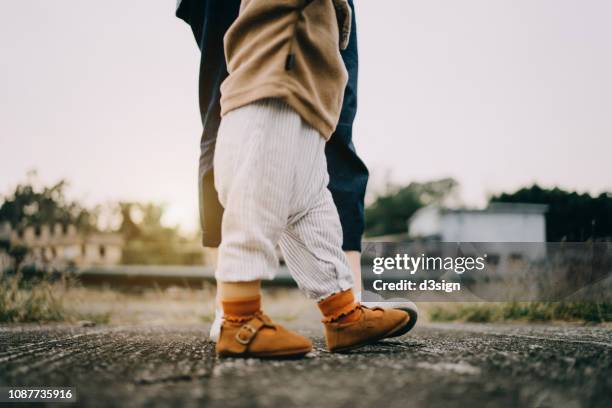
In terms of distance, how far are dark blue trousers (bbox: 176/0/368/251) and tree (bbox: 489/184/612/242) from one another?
6.75 feet

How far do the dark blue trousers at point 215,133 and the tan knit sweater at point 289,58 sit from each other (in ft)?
1.26

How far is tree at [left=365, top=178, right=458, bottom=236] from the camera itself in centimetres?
3731

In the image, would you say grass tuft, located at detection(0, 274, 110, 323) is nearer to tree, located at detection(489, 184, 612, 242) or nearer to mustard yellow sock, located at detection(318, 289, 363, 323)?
mustard yellow sock, located at detection(318, 289, 363, 323)

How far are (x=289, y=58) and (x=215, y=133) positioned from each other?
0.53 metres

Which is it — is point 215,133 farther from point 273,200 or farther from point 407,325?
point 407,325

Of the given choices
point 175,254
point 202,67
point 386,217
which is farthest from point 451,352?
point 386,217

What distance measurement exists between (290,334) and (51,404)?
52 cm

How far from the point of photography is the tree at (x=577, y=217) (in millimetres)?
3074

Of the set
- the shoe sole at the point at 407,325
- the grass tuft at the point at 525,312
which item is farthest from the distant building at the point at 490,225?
the shoe sole at the point at 407,325

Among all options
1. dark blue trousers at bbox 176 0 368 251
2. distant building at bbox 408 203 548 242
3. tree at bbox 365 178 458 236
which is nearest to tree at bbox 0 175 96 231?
dark blue trousers at bbox 176 0 368 251

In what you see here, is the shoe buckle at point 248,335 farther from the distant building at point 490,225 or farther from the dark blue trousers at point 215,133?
the distant building at point 490,225

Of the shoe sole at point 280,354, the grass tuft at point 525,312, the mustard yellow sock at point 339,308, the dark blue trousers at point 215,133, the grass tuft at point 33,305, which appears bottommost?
the grass tuft at point 525,312

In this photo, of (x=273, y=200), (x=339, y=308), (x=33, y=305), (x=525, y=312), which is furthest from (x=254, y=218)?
(x=525, y=312)

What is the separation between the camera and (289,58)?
1.09 meters
